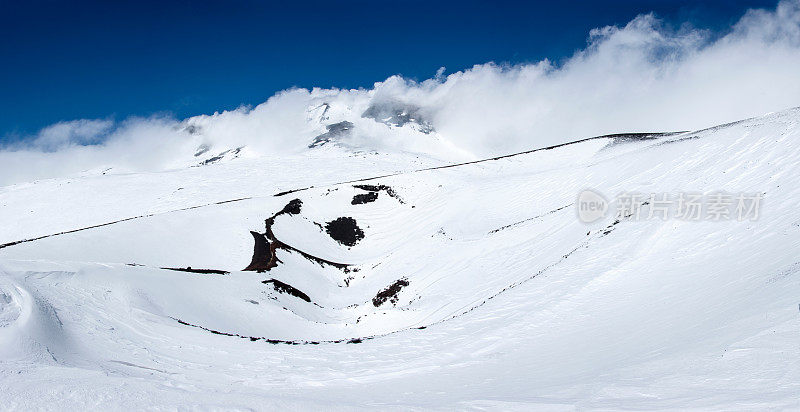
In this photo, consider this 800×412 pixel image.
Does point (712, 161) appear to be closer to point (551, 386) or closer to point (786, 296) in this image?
point (786, 296)

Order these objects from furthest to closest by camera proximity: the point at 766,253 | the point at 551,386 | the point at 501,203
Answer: the point at 501,203, the point at 766,253, the point at 551,386

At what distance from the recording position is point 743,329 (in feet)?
26.8

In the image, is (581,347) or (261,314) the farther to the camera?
(261,314)

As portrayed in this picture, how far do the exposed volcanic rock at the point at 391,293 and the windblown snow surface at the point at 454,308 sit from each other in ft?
0.53

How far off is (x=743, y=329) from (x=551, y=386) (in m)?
3.77

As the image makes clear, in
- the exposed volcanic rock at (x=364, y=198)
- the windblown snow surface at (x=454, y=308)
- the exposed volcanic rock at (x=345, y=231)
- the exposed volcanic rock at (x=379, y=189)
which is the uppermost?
the exposed volcanic rock at (x=379, y=189)

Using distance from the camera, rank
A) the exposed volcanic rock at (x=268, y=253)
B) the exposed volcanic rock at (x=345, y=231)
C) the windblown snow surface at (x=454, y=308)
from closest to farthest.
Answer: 1. the windblown snow surface at (x=454, y=308)
2. the exposed volcanic rock at (x=268, y=253)
3. the exposed volcanic rock at (x=345, y=231)

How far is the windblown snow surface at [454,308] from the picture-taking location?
7418 mm

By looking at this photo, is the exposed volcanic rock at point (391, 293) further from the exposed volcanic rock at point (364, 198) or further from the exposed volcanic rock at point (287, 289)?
the exposed volcanic rock at point (364, 198)

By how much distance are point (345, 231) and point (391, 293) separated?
1694 cm

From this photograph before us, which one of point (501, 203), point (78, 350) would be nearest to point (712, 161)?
point (501, 203)

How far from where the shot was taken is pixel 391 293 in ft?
88.5

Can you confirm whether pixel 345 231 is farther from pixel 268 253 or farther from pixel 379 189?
pixel 268 253

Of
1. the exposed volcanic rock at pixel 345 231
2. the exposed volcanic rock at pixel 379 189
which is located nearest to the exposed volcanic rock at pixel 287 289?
the exposed volcanic rock at pixel 345 231
